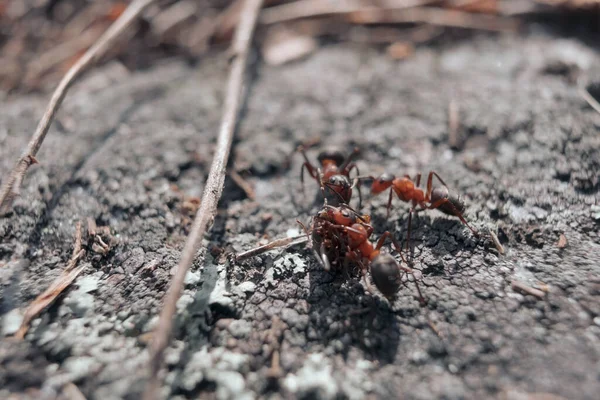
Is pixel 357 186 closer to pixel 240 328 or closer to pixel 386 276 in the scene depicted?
pixel 386 276

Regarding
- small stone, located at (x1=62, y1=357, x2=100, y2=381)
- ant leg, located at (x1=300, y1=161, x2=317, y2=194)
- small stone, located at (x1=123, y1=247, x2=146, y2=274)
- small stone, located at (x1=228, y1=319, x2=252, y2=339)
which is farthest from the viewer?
ant leg, located at (x1=300, y1=161, x2=317, y2=194)

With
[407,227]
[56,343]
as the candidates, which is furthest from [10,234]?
[407,227]

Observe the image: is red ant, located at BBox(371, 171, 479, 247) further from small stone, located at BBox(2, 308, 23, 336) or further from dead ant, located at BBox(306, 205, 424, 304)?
small stone, located at BBox(2, 308, 23, 336)

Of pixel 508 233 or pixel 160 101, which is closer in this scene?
pixel 508 233

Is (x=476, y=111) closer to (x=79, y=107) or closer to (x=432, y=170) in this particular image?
(x=432, y=170)

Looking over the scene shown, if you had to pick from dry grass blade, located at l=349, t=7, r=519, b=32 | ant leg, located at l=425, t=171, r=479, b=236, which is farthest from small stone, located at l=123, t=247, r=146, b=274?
dry grass blade, located at l=349, t=7, r=519, b=32

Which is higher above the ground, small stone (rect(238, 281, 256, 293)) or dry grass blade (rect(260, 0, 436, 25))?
dry grass blade (rect(260, 0, 436, 25))
